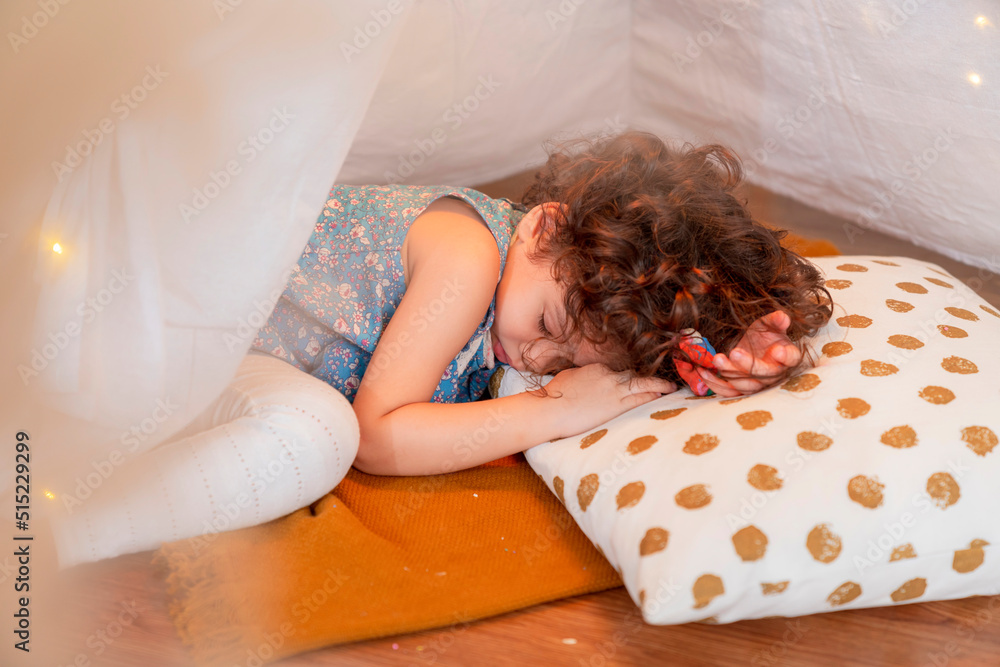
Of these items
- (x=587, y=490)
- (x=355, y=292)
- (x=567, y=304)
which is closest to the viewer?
(x=587, y=490)

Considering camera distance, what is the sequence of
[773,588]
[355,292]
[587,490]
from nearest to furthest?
[773,588], [587,490], [355,292]

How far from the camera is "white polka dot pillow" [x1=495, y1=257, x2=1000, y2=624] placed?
67cm

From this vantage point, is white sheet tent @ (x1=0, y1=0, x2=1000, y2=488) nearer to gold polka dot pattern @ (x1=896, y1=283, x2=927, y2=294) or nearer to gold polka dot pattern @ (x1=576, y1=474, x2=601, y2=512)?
gold polka dot pattern @ (x1=576, y1=474, x2=601, y2=512)

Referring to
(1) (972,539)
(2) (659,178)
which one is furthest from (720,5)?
(1) (972,539)

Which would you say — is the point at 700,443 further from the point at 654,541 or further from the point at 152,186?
the point at 152,186

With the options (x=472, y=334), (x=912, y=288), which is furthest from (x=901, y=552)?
(x=472, y=334)

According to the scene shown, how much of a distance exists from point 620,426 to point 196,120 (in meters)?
0.51

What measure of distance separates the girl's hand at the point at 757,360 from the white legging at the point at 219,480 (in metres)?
0.40

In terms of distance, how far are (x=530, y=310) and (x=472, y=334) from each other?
0.25 feet

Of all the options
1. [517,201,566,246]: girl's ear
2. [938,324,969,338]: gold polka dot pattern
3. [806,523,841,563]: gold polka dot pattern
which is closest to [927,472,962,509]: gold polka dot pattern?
[806,523,841,563]: gold polka dot pattern

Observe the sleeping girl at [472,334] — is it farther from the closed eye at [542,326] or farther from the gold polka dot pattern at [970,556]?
the gold polka dot pattern at [970,556]

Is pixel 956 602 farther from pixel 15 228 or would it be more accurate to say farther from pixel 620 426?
pixel 15 228

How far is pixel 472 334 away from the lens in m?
0.92

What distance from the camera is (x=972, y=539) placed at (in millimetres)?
690
